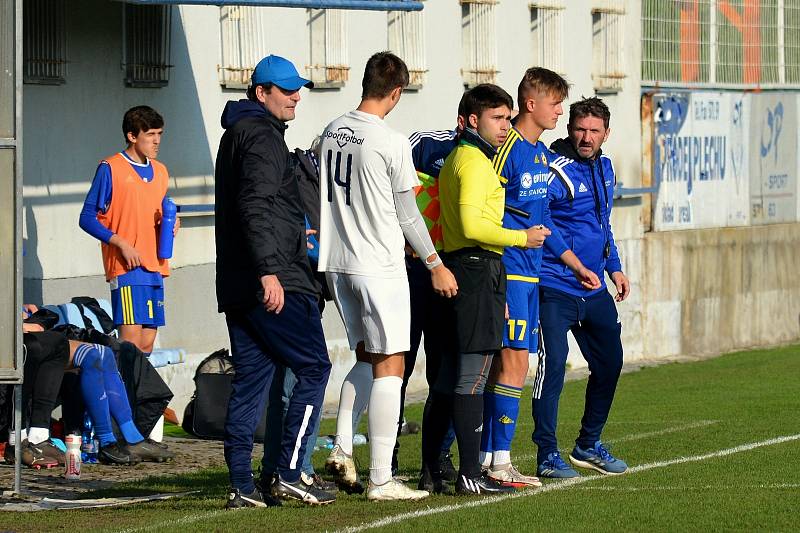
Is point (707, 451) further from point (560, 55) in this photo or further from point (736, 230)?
point (736, 230)

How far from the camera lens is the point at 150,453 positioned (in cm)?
1172

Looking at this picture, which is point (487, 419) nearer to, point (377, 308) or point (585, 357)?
point (585, 357)

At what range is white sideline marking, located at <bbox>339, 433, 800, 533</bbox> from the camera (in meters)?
8.30

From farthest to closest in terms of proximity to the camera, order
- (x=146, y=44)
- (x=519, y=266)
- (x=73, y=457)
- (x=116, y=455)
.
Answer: (x=146, y=44)
(x=116, y=455)
(x=73, y=457)
(x=519, y=266)

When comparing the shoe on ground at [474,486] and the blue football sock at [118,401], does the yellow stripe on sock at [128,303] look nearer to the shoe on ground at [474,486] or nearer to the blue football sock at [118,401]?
the blue football sock at [118,401]

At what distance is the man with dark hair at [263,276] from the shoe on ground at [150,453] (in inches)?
113

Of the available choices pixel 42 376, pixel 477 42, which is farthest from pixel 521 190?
pixel 477 42

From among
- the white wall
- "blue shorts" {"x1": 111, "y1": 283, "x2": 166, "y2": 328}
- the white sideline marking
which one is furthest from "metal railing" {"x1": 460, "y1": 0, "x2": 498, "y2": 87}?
the white sideline marking

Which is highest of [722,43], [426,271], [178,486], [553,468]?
[722,43]

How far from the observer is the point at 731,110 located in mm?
24562

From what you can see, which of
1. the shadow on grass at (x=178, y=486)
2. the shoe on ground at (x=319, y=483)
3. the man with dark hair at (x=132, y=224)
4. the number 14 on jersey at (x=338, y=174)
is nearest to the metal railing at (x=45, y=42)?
the man with dark hair at (x=132, y=224)

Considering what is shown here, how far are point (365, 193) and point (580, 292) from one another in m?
2.08

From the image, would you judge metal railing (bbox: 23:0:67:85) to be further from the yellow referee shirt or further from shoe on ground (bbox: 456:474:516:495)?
shoe on ground (bbox: 456:474:516:495)

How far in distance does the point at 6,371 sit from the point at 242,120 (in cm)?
206
